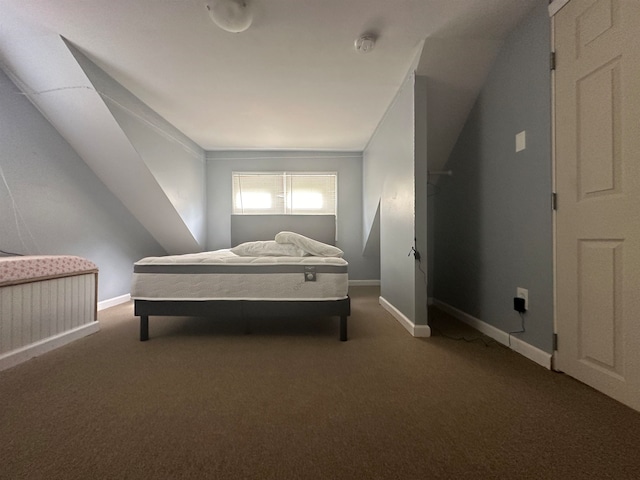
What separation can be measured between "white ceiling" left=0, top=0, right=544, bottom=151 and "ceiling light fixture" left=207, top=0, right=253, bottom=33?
2.9 inches

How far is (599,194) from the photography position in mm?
1334

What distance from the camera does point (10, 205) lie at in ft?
7.18

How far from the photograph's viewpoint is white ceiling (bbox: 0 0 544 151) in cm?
168

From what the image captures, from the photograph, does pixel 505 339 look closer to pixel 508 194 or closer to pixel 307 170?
pixel 508 194

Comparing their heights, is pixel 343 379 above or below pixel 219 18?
below

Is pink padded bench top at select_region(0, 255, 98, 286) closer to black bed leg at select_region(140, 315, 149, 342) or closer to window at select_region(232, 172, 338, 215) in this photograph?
black bed leg at select_region(140, 315, 149, 342)

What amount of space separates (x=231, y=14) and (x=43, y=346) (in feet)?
8.46

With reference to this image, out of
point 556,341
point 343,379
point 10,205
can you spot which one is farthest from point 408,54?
point 10,205

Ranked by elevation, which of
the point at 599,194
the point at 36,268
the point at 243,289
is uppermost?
the point at 599,194

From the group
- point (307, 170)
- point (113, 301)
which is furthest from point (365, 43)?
point (113, 301)

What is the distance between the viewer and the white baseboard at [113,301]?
9.90ft

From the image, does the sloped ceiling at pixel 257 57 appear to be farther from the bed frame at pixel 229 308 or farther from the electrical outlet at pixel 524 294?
the bed frame at pixel 229 308

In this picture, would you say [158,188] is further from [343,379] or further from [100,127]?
[343,379]

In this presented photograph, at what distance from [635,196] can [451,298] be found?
6.02ft
